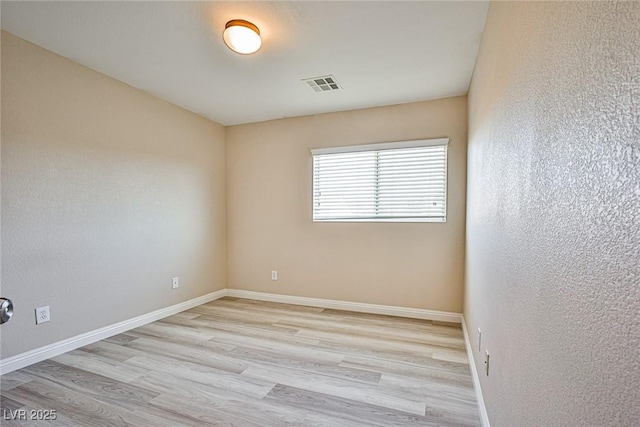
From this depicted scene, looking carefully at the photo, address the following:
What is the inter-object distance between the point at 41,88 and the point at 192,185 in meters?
1.60

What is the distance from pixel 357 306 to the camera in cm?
337

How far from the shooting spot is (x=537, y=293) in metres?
0.83

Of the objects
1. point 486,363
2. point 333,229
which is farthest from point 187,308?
point 486,363

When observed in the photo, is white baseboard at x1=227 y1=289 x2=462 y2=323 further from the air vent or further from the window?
the air vent

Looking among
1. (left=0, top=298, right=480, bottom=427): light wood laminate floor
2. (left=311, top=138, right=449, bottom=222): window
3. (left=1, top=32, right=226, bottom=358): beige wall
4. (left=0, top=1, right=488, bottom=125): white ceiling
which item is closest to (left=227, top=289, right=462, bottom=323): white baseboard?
(left=0, top=298, right=480, bottom=427): light wood laminate floor

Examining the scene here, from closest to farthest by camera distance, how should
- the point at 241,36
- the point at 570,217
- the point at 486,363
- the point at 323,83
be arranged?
the point at 570,217 < the point at 486,363 < the point at 241,36 < the point at 323,83

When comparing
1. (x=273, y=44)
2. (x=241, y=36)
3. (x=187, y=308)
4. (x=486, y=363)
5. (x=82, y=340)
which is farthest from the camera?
(x=187, y=308)

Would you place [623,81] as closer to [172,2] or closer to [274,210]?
[172,2]

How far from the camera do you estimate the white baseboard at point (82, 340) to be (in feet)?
6.68

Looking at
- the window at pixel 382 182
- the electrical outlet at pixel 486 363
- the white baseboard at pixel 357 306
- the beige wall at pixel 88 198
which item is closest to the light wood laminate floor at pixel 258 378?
the white baseboard at pixel 357 306

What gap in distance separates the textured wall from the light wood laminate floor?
2.47 feet

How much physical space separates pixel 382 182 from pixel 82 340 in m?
3.30

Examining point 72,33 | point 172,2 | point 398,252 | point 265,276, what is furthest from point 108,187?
point 398,252

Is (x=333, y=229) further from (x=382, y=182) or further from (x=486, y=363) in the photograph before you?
(x=486, y=363)
